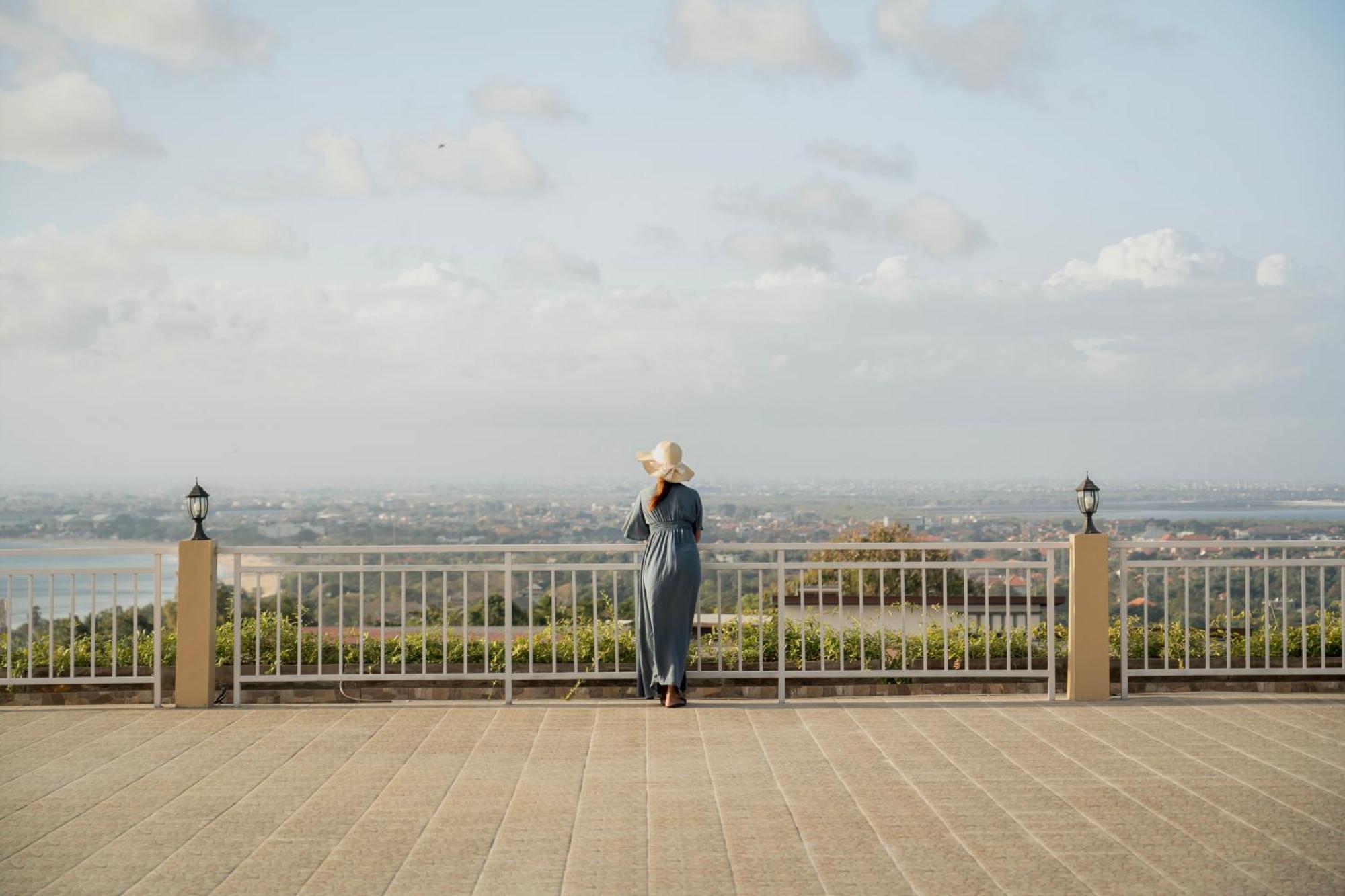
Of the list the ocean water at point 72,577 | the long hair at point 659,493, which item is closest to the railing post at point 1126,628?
the long hair at point 659,493

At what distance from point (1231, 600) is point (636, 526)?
3679mm

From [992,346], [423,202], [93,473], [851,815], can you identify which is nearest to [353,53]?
[423,202]

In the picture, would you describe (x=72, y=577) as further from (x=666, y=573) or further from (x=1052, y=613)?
(x=1052, y=613)

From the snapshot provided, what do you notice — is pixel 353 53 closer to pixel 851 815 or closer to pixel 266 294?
pixel 851 815

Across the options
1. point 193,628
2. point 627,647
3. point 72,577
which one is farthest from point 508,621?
point 72,577

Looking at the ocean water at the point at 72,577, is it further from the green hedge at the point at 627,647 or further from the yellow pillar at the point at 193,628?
the green hedge at the point at 627,647

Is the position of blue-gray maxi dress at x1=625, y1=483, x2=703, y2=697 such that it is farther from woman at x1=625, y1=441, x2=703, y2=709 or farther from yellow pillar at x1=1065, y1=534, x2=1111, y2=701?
yellow pillar at x1=1065, y1=534, x2=1111, y2=701

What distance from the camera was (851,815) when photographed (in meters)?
4.67

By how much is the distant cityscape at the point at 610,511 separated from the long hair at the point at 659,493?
129 inches

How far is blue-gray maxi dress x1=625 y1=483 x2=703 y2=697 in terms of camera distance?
7082 mm

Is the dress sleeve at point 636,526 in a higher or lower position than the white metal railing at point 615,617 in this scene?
higher

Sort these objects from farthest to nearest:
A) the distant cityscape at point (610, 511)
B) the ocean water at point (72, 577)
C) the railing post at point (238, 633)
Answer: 1. the distant cityscape at point (610, 511)
2. the ocean water at point (72, 577)
3. the railing post at point (238, 633)

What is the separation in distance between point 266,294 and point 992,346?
748 inches

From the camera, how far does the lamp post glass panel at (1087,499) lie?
23.8 ft
